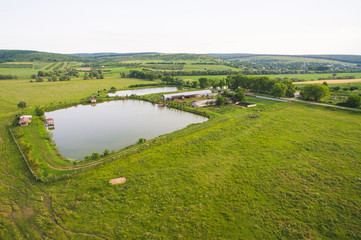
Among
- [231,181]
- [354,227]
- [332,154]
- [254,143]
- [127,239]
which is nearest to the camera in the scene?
[127,239]

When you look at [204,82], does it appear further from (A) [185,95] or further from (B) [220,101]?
(B) [220,101]

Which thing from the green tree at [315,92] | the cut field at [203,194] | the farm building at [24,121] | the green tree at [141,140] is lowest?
the cut field at [203,194]

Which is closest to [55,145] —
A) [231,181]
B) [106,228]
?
[106,228]

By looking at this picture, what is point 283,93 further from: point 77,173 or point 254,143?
point 77,173

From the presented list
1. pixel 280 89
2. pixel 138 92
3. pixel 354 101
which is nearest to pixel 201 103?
pixel 280 89

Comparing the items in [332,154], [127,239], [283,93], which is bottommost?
[127,239]

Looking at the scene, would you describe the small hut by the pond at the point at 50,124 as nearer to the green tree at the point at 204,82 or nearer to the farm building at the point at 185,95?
the farm building at the point at 185,95

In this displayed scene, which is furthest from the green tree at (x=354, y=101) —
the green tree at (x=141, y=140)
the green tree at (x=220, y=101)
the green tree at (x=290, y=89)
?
the green tree at (x=141, y=140)
